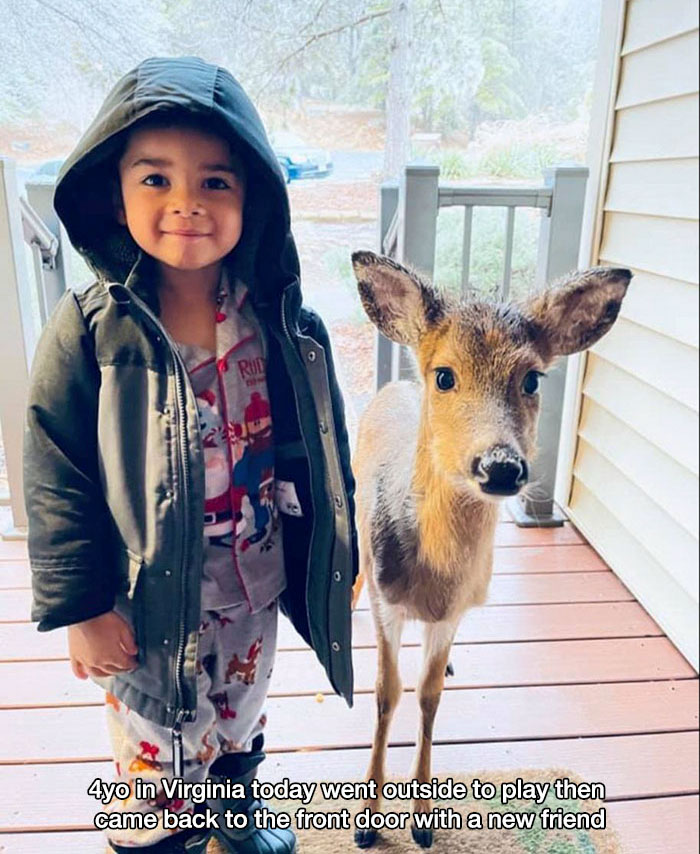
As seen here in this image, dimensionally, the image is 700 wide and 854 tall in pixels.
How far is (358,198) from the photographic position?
5.21 ft

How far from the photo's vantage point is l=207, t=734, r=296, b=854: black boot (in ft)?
4.15

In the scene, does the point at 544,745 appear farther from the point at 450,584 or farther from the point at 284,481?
the point at 284,481

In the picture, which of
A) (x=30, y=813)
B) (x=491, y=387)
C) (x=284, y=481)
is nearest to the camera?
(x=491, y=387)

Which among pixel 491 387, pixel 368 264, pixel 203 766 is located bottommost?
pixel 203 766

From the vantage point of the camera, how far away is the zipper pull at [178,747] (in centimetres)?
106

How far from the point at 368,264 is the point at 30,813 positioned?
46.6 inches

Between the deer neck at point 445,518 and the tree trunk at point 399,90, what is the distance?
2.12 feet

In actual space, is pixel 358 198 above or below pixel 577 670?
above

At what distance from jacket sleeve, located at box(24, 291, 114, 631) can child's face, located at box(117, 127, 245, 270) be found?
162 mm

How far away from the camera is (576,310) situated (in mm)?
958

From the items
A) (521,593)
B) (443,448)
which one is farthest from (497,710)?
(443,448)

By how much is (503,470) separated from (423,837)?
32.0 inches

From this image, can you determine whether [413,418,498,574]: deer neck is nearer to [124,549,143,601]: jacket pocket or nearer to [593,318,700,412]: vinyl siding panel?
[593,318,700,412]: vinyl siding panel

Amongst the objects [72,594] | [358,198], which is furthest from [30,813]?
[358,198]
